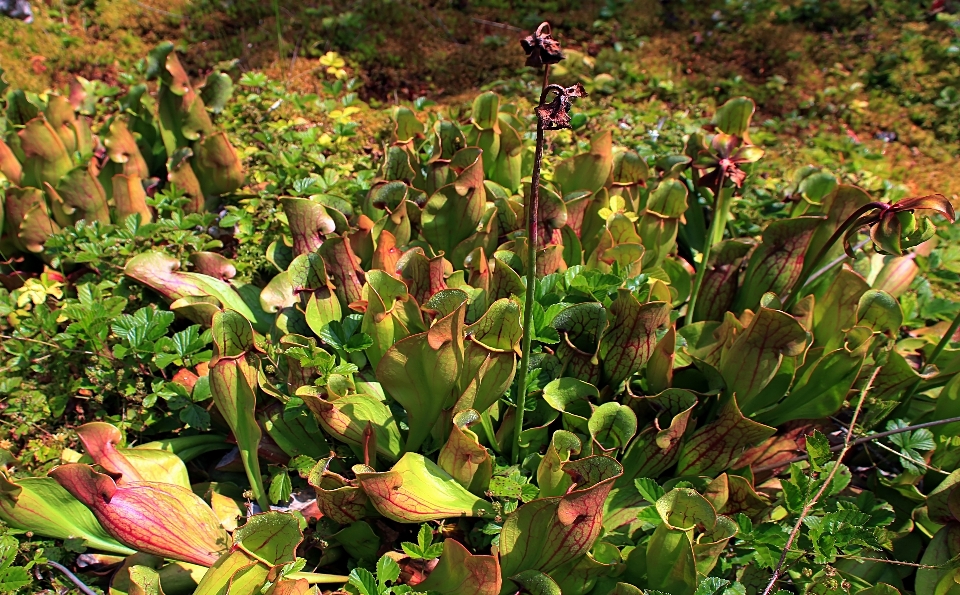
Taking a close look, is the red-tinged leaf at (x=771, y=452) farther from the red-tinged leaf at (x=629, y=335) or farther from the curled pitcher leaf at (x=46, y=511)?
the curled pitcher leaf at (x=46, y=511)

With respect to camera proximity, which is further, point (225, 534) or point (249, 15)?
point (249, 15)

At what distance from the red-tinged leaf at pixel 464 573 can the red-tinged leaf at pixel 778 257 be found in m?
1.43

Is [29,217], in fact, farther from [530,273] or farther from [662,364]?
[662,364]

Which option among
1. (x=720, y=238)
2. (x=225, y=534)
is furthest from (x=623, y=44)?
(x=225, y=534)

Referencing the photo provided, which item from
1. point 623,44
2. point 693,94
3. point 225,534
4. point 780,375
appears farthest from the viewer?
point 623,44

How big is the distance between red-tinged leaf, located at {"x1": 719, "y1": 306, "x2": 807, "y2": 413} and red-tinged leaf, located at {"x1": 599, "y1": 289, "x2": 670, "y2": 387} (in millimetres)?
232

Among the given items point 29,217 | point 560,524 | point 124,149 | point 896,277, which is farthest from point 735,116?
point 29,217

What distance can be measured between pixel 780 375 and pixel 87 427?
6.84 ft

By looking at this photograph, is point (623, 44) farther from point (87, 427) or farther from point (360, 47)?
point (87, 427)

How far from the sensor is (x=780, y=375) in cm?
210

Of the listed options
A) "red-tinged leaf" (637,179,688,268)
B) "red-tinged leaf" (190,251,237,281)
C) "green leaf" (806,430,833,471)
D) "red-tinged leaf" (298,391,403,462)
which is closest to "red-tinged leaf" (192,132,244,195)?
"red-tinged leaf" (190,251,237,281)

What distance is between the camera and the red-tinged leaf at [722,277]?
2.43 metres

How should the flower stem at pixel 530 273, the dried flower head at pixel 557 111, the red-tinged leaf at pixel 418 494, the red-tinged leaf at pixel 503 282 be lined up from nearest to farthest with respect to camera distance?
1. the dried flower head at pixel 557 111
2. the flower stem at pixel 530 273
3. the red-tinged leaf at pixel 418 494
4. the red-tinged leaf at pixel 503 282

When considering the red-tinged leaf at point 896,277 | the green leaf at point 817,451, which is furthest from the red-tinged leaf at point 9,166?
Answer: the red-tinged leaf at point 896,277
